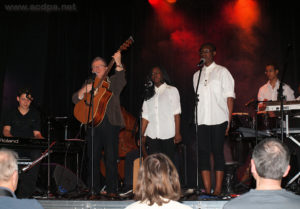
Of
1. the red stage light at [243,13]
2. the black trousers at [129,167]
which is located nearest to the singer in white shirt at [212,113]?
the black trousers at [129,167]

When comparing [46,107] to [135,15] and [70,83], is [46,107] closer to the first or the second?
→ [70,83]

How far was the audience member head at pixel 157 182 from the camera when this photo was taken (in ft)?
8.14

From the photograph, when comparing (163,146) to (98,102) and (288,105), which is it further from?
(288,105)

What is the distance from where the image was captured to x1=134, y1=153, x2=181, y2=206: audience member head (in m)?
2.48

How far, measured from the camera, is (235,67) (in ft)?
25.6

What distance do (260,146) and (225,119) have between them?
2.80 m

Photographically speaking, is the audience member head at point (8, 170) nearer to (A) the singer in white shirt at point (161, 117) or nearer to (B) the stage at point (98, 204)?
(B) the stage at point (98, 204)

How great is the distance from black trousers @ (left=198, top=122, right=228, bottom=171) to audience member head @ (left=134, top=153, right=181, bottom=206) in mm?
2655

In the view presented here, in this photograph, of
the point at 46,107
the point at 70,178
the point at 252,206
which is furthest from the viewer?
the point at 46,107

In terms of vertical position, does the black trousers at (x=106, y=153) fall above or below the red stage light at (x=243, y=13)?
below

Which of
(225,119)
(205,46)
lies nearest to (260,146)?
(225,119)

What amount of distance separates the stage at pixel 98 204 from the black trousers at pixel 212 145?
0.81 meters

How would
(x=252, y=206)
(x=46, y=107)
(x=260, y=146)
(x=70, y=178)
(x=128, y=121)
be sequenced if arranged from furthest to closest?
(x=46, y=107) → (x=128, y=121) → (x=70, y=178) → (x=260, y=146) → (x=252, y=206)

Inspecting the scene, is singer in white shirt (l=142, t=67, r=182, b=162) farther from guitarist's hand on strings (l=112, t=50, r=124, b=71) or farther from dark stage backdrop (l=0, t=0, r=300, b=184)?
dark stage backdrop (l=0, t=0, r=300, b=184)
